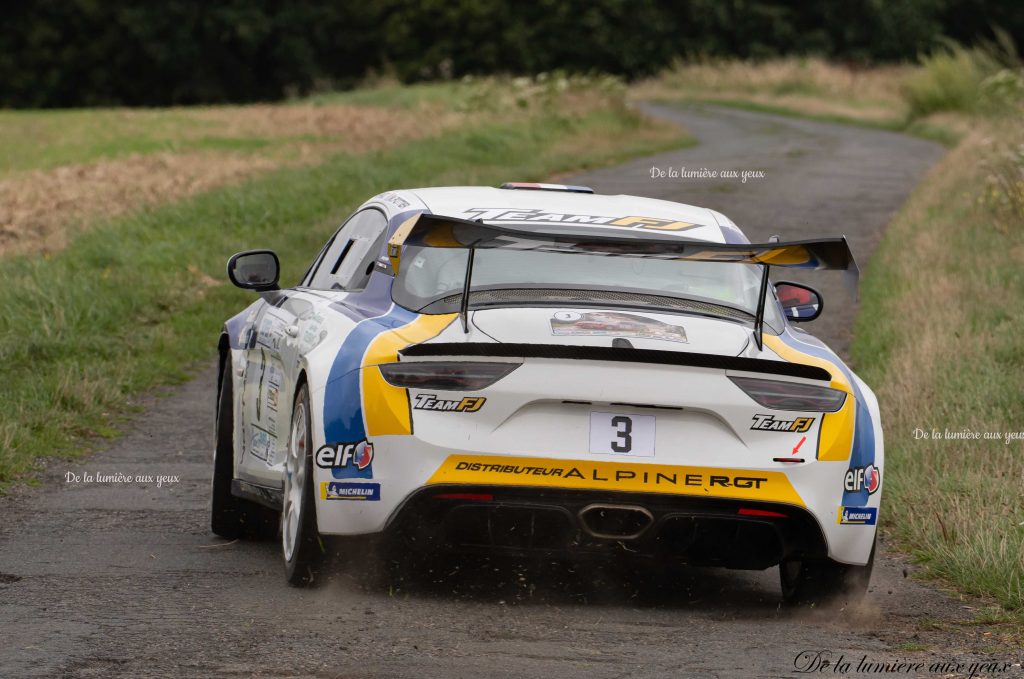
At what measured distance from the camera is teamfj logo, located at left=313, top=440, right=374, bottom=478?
561 cm

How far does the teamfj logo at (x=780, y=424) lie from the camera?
18.4ft

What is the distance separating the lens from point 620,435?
559 cm

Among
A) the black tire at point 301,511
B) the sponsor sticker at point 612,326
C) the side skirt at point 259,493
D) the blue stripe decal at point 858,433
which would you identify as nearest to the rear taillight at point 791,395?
the blue stripe decal at point 858,433

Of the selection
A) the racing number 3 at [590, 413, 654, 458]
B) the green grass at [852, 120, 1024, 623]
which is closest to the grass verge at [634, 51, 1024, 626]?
the green grass at [852, 120, 1024, 623]

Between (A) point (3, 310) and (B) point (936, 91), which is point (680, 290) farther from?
(B) point (936, 91)

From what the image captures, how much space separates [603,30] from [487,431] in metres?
73.2

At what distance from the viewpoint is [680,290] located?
6.31 metres

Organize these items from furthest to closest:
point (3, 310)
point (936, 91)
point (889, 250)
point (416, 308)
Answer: point (936, 91)
point (889, 250)
point (3, 310)
point (416, 308)

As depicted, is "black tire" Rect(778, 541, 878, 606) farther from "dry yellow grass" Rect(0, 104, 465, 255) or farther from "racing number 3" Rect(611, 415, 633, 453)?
"dry yellow grass" Rect(0, 104, 465, 255)

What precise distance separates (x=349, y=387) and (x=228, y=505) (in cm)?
177

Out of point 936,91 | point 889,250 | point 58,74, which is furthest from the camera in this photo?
point 58,74

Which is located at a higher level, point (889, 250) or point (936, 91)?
point (889, 250)

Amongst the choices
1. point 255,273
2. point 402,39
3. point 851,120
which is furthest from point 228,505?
point 402,39

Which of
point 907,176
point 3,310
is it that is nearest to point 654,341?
point 3,310
